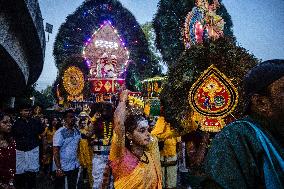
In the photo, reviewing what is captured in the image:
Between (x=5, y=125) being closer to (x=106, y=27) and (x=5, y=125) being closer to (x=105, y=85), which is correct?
(x=105, y=85)

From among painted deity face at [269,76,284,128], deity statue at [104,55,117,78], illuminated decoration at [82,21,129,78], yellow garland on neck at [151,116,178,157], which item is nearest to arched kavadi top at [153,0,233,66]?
illuminated decoration at [82,21,129,78]

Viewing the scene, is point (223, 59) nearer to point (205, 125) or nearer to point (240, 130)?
point (205, 125)

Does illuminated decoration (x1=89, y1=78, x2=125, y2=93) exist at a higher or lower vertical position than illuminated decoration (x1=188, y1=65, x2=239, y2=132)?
higher

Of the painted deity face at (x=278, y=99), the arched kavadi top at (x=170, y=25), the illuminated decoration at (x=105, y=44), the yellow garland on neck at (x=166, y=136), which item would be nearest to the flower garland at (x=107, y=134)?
the yellow garland on neck at (x=166, y=136)

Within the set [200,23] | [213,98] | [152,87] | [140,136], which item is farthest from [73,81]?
[140,136]

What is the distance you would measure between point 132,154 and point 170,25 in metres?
28.2

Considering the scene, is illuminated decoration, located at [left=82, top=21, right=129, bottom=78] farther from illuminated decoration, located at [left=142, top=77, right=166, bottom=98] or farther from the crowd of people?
the crowd of people

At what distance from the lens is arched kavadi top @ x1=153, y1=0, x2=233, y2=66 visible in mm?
29750

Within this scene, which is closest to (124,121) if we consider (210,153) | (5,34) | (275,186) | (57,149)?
(210,153)

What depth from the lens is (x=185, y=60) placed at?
5641 millimetres

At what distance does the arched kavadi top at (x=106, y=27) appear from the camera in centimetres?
3912

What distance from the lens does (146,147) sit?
12.0ft

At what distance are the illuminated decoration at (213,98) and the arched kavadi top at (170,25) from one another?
2442cm

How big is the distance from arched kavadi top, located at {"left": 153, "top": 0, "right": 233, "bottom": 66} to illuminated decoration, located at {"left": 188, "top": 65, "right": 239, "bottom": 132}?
24.4m
